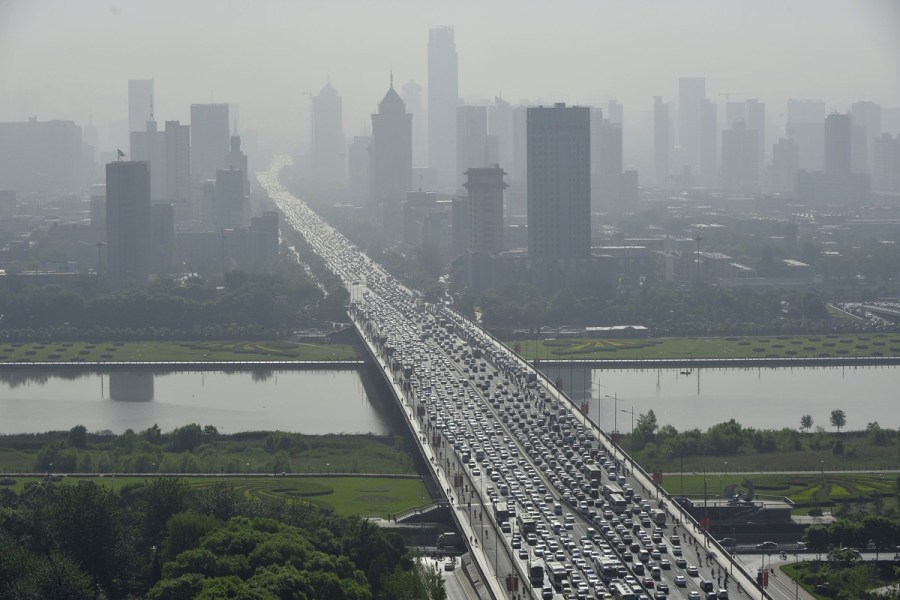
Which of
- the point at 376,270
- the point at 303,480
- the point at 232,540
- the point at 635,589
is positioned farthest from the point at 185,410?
the point at 376,270

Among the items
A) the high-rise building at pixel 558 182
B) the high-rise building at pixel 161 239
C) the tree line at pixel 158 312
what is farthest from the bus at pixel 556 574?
the high-rise building at pixel 161 239

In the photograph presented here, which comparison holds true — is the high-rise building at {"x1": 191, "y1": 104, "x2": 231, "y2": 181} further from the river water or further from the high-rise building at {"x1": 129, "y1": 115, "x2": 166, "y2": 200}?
the river water

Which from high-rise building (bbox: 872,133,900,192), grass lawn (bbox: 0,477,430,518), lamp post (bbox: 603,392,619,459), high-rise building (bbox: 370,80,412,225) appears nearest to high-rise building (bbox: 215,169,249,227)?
high-rise building (bbox: 370,80,412,225)

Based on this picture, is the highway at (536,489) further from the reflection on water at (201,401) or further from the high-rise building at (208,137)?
the high-rise building at (208,137)

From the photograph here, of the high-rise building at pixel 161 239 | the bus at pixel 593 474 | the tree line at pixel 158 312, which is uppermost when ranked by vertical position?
the high-rise building at pixel 161 239

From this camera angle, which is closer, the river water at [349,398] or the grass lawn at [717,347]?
A: the river water at [349,398]

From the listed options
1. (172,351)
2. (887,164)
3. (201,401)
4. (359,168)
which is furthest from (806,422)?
(359,168)

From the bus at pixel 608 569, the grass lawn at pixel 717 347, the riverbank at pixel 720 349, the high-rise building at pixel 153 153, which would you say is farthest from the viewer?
the high-rise building at pixel 153 153

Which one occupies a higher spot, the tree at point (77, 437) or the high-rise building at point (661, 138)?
the high-rise building at point (661, 138)
